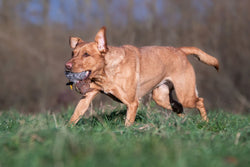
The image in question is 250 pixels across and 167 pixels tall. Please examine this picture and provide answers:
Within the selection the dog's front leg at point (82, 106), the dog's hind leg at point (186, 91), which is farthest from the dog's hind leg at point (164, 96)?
the dog's front leg at point (82, 106)

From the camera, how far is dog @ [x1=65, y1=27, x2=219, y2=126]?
14.8ft

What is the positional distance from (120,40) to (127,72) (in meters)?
6.64

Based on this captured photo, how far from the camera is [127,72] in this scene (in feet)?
15.8

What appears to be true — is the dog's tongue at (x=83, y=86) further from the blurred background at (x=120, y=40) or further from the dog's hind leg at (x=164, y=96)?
the blurred background at (x=120, y=40)

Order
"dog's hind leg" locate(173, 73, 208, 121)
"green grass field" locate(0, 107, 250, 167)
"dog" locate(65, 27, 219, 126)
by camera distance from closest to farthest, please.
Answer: "green grass field" locate(0, 107, 250, 167), "dog" locate(65, 27, 219, 126), "dog's hind leg" locate(173, 73, 208, 121)

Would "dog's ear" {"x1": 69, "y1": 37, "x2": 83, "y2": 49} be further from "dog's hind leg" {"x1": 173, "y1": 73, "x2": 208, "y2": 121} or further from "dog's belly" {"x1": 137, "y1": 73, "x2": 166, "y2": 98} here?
"dog's hind leg" {"x1": 173, "y1": 73, "x2": 208, "y2": 121}

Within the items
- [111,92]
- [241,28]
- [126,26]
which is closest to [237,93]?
[241,28]

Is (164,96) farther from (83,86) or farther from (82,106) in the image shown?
(83,86)

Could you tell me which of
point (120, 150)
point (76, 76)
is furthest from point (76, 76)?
point (120, 150)

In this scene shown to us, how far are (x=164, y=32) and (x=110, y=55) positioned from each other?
889 cm

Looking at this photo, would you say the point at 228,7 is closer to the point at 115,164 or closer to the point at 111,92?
the point at 111,92

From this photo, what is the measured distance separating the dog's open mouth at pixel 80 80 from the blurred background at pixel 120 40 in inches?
237

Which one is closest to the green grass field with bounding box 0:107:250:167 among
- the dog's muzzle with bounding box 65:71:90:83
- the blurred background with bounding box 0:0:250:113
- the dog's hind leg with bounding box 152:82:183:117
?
the dog's muzzle with bounding box 65:71:90:83

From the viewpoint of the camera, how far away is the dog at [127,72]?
4.52 m
